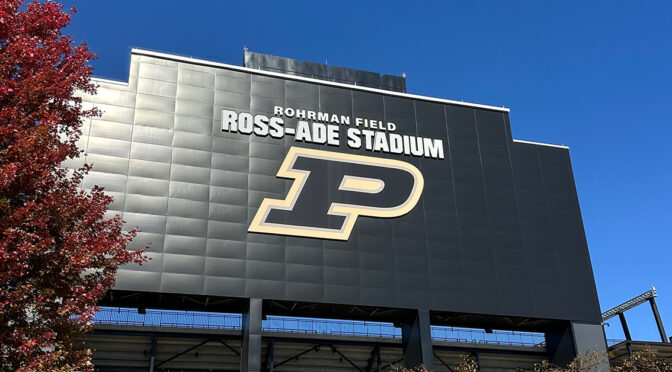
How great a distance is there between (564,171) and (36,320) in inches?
1719

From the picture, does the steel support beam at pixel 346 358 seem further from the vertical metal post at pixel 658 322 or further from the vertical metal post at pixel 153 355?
the vertical metal post at pixel 658 322

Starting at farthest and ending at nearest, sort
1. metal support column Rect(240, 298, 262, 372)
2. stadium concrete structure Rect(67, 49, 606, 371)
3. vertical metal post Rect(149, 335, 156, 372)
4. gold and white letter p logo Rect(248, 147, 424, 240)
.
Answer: vertical metal post Rect(149, 335, 156, 372) → gold and white letter p logo Rect(248, 147, 424, 240) → stadium concrete structure Rect(67, 49, 606, 371) → metal support column Rect(240, 298, 262, 372)

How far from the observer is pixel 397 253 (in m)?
45.4

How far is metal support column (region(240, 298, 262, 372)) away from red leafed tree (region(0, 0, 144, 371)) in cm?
2153

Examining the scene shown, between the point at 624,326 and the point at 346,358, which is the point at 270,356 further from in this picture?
the point at 624,326

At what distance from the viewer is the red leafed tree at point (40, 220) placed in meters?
17.4

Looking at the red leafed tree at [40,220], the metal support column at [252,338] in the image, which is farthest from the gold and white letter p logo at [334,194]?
the red leafed tree at [40,220]

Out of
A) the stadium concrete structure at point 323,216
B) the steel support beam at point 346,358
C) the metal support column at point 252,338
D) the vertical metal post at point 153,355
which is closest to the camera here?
the metal support column at point 252,338

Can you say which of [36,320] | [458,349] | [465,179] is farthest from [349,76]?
[36,320]

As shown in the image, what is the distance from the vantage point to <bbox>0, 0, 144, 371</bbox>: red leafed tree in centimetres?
1738

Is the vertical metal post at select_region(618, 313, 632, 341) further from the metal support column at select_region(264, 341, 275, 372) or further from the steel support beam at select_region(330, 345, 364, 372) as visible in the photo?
the metal support column at select_region(264, 341, 275, 372)

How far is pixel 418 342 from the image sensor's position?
4444 cm

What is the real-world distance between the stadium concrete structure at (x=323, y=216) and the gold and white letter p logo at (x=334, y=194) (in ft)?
0.35

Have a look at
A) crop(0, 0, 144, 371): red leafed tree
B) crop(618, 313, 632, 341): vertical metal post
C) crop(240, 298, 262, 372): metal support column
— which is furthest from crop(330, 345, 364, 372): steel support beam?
crop(0, 0, 144, 371): red leafed tree
